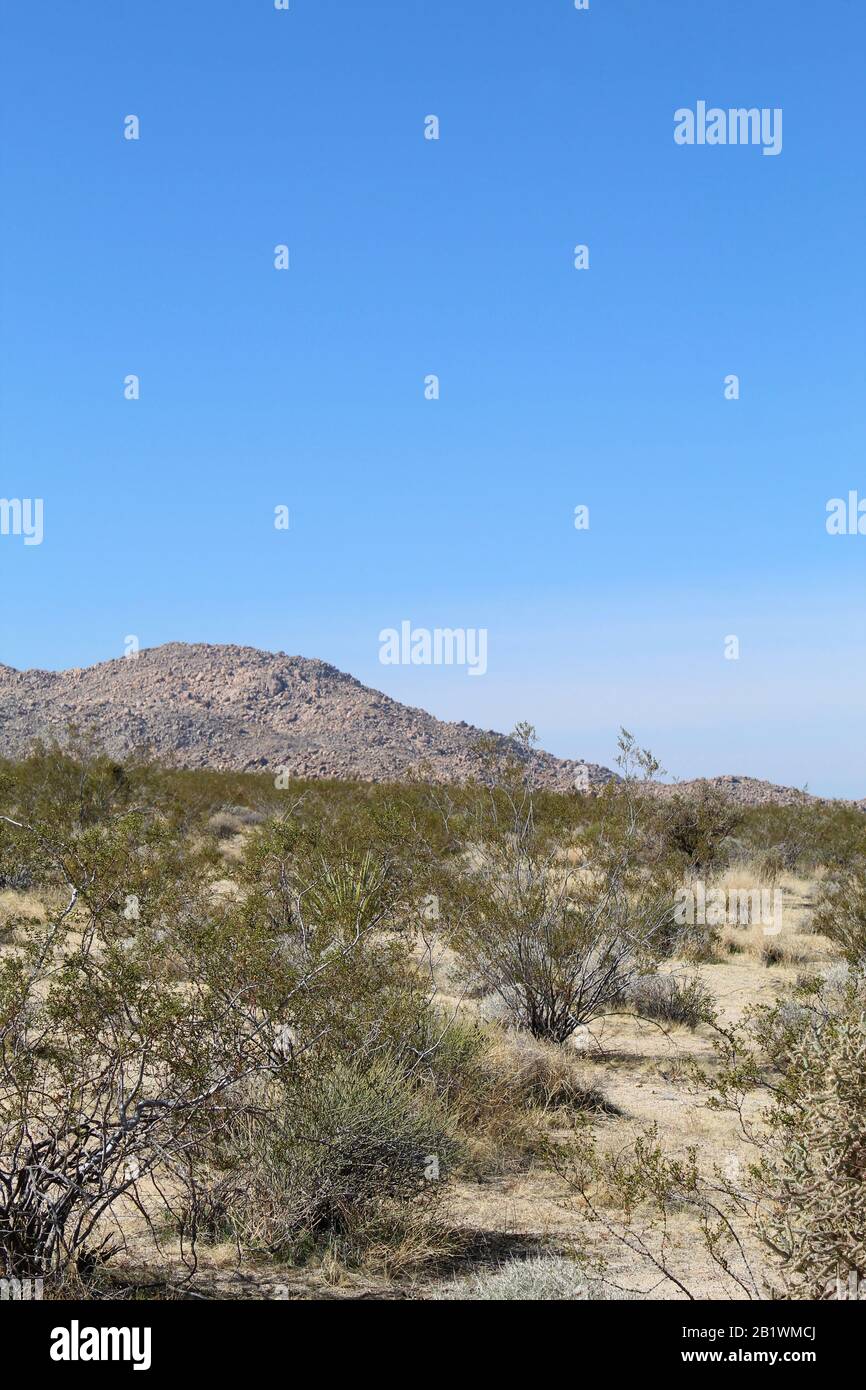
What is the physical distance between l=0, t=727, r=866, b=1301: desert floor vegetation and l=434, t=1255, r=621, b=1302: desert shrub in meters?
0.02

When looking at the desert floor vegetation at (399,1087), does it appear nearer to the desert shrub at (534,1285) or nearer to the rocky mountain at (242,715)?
the desert shrub at (534,1285)

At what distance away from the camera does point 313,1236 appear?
20.7ft

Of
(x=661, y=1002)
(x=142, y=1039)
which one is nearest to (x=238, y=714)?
(x=661, y=1002)

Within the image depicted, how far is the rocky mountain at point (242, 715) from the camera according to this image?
67312 millimetres

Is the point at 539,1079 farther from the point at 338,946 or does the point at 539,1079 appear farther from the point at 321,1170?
the point at 321,1170

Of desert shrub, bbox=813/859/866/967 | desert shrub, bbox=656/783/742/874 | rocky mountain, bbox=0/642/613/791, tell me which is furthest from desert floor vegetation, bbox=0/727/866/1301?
rocky mountain, bbox=0/642/613/791

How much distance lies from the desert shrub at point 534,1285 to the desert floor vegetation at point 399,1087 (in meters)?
0.02

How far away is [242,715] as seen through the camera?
2987 inches

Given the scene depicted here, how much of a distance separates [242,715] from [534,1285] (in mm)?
71648

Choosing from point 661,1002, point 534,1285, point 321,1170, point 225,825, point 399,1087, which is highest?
point 225,825

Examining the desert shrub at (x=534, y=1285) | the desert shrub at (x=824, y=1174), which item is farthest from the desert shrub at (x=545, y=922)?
the desert shrub at (x=824, y=1174)

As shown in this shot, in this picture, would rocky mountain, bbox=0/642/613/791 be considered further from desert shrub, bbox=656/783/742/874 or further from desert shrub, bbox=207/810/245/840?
desert shrub, bbox=656/783/742/874
